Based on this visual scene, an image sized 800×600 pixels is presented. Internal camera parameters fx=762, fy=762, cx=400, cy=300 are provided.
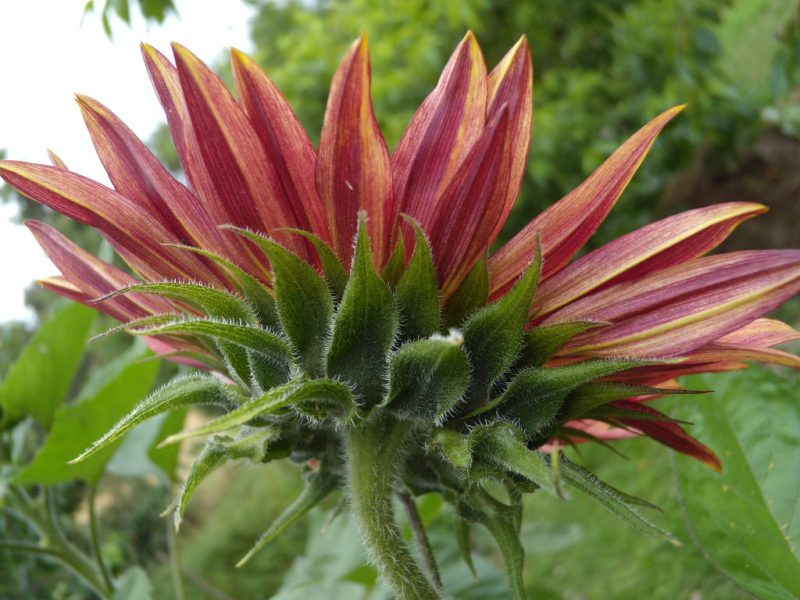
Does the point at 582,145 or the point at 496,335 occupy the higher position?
the point at 496,335

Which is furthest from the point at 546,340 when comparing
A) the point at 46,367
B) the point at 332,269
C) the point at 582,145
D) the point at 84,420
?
the point at 582,145

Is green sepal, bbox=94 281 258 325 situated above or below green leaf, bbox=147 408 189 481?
above

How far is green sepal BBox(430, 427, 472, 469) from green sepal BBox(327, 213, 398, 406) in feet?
0.14

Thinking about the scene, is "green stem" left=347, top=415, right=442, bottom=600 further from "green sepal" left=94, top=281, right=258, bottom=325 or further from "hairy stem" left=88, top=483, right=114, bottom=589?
"hairy stem" left=88, top=483, right=114, bottom=589

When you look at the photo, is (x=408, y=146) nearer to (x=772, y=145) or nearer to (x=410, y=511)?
(x=410, y=511)

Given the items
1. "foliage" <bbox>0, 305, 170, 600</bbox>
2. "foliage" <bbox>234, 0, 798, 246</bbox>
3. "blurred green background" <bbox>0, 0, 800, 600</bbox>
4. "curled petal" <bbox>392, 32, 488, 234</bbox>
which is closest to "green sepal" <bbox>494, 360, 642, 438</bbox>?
"curled petal" <bbox>392, 32, 488, 234</bbox>

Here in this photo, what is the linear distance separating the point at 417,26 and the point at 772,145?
2133mm

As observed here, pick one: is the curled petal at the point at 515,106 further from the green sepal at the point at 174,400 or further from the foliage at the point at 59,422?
the foliage at the point at 59,422

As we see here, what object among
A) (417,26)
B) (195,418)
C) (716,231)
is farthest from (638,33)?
→ (195,418)

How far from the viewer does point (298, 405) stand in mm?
436

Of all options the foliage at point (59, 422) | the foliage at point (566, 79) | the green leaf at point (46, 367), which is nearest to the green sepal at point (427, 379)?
the foliage at point (59, 422)

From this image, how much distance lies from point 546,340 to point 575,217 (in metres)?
0.07

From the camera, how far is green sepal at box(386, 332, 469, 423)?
42 centimetres

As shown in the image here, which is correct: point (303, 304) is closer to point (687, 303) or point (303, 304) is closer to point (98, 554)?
point (687, 303)
